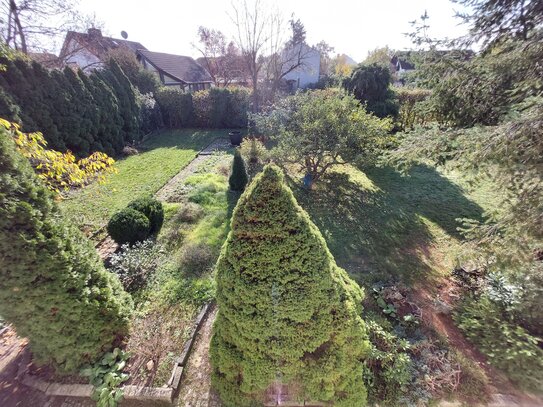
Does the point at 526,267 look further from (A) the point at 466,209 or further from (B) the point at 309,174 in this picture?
(B) the point at 309,174

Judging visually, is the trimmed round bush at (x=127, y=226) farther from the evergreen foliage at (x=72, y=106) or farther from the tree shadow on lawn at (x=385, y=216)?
the evergreen foliage at (x=72, y=106)

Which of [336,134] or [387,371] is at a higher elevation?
[336,134]

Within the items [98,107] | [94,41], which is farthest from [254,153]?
[94,41]

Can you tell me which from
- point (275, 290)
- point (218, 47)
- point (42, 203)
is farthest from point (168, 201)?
point (218, 47)

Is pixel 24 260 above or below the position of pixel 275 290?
below

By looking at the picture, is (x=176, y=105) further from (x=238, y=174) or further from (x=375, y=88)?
(x=375, y=88)

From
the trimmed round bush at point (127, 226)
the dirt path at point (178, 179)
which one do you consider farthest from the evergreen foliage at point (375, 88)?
the trimmed round bush at point (127, 226)

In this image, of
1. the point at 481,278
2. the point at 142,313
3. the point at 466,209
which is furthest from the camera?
the point at 466,209
